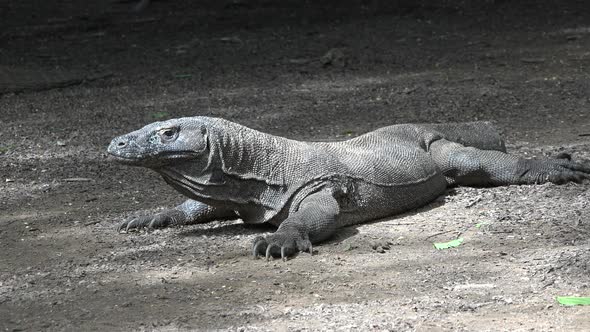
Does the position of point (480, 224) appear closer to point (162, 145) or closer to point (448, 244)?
point (448, 244)

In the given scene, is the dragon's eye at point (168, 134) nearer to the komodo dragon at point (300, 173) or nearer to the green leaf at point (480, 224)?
the komodo dragon at point (300, 173)

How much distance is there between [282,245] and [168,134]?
2.79 feet

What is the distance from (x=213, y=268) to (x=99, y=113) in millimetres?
4468

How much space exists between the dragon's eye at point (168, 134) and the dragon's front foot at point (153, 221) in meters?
0.65

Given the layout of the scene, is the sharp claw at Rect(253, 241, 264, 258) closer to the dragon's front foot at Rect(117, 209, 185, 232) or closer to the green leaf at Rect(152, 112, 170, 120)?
the dragon's front foot at Rect(117, 209, 185, 232)

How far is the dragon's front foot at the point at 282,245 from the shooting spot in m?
4.77

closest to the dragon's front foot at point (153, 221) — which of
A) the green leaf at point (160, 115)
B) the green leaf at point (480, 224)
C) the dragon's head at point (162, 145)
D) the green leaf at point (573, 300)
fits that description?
the dragon's head at point (162, 145)

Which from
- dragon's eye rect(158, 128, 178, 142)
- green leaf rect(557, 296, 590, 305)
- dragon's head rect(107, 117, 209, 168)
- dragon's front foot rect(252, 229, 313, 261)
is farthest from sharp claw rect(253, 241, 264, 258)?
green leaf rect(557, 296, 590, 305)

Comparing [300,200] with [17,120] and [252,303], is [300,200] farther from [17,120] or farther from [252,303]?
[17,120]

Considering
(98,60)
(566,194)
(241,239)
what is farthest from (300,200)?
(98,60)

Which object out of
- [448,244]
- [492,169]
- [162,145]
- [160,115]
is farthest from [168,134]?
[160,115]

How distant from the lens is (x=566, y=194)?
5645mm

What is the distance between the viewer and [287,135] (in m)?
7.67

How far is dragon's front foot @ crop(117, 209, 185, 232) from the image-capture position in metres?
5.52
